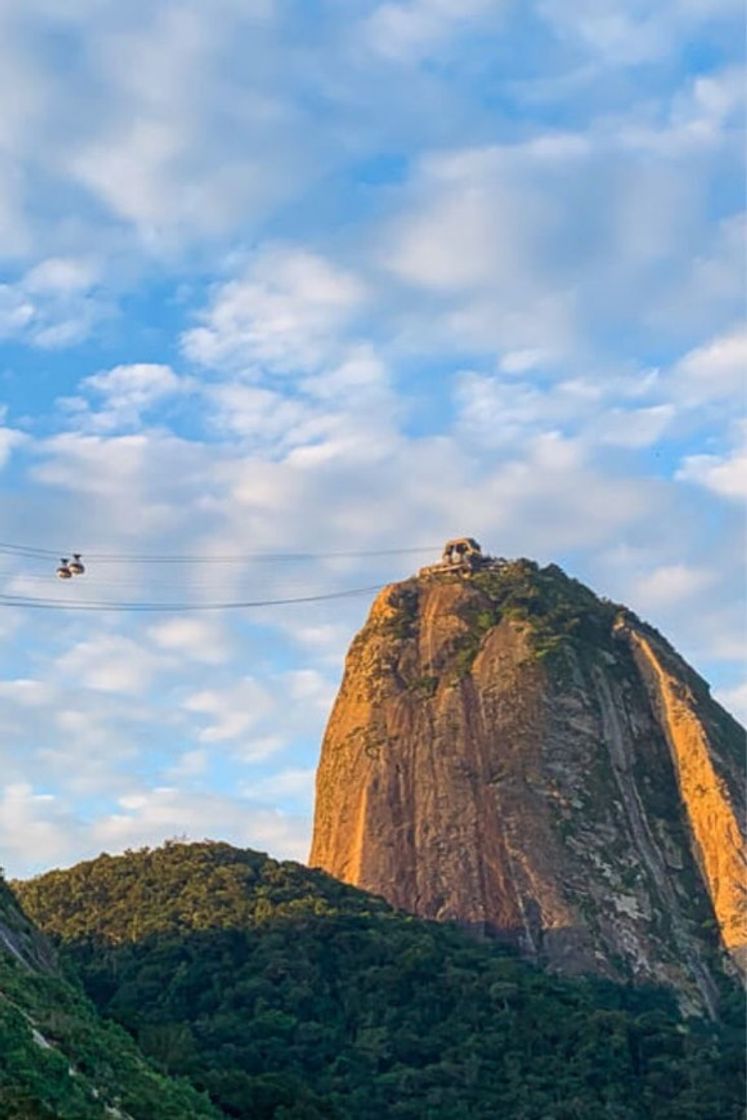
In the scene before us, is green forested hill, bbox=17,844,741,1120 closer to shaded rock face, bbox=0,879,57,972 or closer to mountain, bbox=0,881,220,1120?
shaded rock face, bbox=0,879,57,972

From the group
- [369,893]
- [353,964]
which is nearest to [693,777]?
[369,893]

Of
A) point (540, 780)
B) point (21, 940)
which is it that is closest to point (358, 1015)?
point (21, 940)

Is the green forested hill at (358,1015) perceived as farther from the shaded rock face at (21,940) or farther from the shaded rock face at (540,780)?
the shaded rock face at (540,780)

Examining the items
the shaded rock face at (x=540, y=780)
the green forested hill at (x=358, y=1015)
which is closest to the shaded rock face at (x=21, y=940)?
the green forested hill at (x=358, y=1015)

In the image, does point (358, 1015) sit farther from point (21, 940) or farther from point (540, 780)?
point (540, 780)

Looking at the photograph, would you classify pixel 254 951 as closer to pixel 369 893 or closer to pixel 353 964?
pixel 353 964

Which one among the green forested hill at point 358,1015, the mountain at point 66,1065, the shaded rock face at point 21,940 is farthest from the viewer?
the green forested hill at point 358,1015
